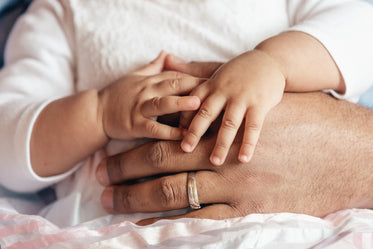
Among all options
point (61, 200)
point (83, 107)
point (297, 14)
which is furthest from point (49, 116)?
point (297, 14)

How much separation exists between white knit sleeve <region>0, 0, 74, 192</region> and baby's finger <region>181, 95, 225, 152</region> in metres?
0.39

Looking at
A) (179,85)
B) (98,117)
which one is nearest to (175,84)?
(179,85)

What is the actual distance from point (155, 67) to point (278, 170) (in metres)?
0.39

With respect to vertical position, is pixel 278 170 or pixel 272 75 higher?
pixel 272 75

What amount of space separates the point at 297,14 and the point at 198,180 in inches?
22.4

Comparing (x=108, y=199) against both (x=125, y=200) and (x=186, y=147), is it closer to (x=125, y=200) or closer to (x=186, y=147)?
(x=125, y=200)

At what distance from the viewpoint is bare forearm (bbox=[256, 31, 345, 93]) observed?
757 mm

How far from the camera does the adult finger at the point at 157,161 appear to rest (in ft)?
2.41

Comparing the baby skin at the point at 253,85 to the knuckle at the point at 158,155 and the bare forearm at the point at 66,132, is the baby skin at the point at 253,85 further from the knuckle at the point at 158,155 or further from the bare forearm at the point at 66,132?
the bare forearm at the point at 66,132

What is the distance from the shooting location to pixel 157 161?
742 millimetres

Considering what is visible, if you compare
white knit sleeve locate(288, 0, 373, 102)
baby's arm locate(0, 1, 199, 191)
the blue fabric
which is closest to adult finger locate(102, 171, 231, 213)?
baby's arm locate(0, 1, 199, 191)

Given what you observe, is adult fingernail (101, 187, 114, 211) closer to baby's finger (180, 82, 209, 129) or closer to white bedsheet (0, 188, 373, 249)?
white bedsheet (0, 188, 373, 249)

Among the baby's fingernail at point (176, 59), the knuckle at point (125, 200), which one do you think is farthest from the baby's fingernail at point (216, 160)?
the baby's fingernail at point (176, 59)

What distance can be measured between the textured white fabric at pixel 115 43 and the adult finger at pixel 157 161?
0.09m
